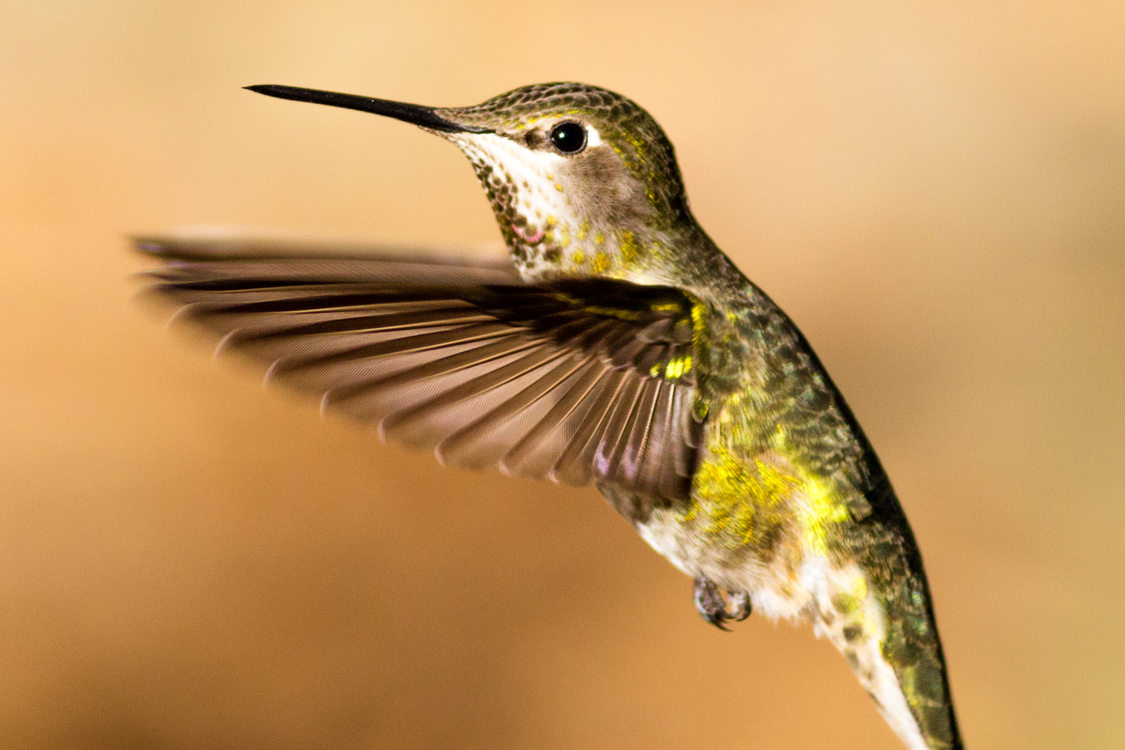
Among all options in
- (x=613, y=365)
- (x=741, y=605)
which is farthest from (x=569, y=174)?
(x=741, y=605)

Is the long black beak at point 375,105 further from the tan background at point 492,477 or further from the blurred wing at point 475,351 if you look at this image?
the tan background at point 492,477

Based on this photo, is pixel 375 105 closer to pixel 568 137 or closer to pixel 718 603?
pixel 568 137

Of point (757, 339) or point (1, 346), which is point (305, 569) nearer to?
point (1, 346)

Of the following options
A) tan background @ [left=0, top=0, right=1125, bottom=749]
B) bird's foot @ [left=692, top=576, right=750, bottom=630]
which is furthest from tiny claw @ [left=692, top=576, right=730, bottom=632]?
tan background @ [left=0, top=0, right=1125, bottom=749]

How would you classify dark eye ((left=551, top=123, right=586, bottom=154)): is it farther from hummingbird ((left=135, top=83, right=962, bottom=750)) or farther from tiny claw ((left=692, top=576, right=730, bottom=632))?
tiny claw ((left=692, top=576, right=730, bottom=632))

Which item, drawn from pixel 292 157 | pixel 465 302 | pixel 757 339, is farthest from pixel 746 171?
pixel 465 302
